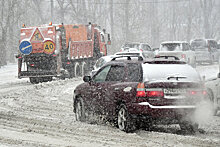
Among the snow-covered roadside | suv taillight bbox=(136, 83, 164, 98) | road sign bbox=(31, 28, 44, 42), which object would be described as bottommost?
the snow-covered roadside

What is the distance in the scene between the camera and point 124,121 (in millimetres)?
9211

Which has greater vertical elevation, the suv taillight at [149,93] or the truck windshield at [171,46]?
the truck windshield at [171,46]

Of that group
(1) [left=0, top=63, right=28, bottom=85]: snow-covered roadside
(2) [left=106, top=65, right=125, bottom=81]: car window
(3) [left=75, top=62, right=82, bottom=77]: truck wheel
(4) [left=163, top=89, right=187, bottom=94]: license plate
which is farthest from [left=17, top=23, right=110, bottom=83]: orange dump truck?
(4) [left=163, top=89, right=187, bottom=94]: license plate

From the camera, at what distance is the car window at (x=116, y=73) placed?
32.1 feet

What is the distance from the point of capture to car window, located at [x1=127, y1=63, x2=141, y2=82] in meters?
9.21

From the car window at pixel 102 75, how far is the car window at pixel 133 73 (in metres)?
0.98

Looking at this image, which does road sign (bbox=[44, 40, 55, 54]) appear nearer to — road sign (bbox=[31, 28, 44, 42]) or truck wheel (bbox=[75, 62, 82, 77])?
road sign (bbox=[31, 28, 44, 42])

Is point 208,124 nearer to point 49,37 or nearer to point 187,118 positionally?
point 187,118

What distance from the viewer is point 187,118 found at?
902 cm

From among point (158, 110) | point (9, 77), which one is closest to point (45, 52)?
point (9, 77)

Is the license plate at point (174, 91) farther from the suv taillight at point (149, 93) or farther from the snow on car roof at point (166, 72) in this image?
the snow on car roof at point (166, 72)

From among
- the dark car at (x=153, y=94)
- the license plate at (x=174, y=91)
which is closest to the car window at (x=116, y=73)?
the dark car at (x=153, y=94)

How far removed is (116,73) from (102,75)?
0.66 m

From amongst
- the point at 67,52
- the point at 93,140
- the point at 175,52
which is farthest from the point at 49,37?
the point at 93,140
